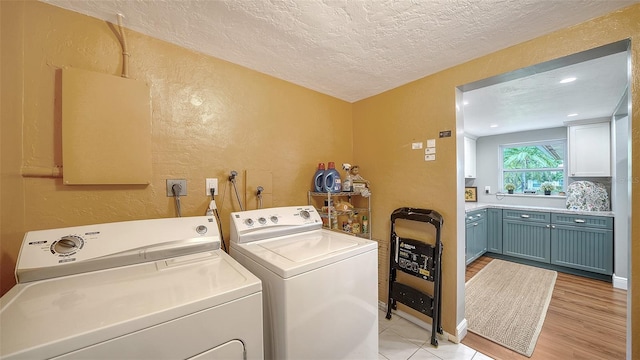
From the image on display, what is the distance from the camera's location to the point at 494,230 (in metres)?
3.80

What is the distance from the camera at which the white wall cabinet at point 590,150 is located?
3.15 m

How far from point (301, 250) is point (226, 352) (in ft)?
1.92

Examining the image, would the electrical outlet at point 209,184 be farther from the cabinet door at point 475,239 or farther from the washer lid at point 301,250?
the cabinet door at point 475,239

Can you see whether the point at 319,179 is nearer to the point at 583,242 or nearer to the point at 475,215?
the point at 475,215

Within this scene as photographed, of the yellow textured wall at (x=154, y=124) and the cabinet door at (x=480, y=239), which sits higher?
the yellow textured wall at (x=154, y=124)

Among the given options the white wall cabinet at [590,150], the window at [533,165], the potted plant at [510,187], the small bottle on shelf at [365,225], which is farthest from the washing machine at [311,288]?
the window at [533,165]

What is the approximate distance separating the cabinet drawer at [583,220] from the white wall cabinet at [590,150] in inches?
27.3

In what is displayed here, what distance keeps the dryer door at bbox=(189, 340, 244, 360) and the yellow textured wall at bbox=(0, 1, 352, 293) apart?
0.99 metres

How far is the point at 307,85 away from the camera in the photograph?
2.21 m

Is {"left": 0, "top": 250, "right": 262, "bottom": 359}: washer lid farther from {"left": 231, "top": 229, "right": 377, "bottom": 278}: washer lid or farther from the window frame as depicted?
the window frame

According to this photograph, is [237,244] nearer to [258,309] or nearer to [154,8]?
[258,309]

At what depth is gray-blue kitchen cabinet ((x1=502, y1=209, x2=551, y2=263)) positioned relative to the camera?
3.32m

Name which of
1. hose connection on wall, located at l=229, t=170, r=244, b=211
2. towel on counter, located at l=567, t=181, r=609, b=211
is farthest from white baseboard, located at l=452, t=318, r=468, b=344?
towel on counter, located at l=567, t=181, r=609, b=211

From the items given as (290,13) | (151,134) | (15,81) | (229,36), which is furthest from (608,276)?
(15,81)
